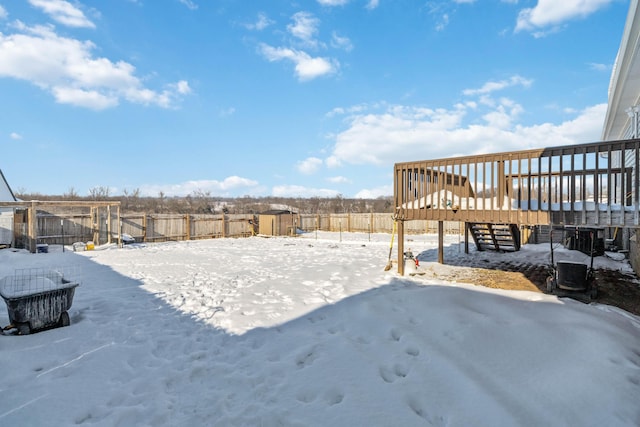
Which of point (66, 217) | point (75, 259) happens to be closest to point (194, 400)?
point (75, 259)

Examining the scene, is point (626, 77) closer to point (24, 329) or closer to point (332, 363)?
point (332, 363)

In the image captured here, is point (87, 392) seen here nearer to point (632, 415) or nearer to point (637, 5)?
point (632, 415)

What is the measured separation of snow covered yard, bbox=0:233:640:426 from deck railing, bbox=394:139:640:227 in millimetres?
1446

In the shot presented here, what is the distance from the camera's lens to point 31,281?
4340mm

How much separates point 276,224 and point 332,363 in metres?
18.6

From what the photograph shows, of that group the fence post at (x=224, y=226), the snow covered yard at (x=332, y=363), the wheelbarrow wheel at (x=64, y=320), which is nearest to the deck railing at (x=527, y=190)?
the snow covered yard at (x=332, y=363)

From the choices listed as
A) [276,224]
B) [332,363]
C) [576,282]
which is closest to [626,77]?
[576,282]

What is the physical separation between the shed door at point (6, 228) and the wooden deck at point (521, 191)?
15000 mm

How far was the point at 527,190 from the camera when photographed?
19.5 feet

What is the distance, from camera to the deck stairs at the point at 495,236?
1022 centimetres

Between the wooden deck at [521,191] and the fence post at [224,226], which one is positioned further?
the fence post at [224,226]

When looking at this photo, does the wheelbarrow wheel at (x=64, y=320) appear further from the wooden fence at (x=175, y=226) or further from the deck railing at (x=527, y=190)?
the wooden fence at (x=175, y=226)

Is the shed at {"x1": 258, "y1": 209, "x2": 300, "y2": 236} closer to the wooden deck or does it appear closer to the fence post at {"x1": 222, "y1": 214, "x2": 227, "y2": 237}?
the fence post at {"x1": 222, "y1": 214, "x2": 227, "y2": 237}

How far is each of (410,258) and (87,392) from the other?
7538 millimetres
